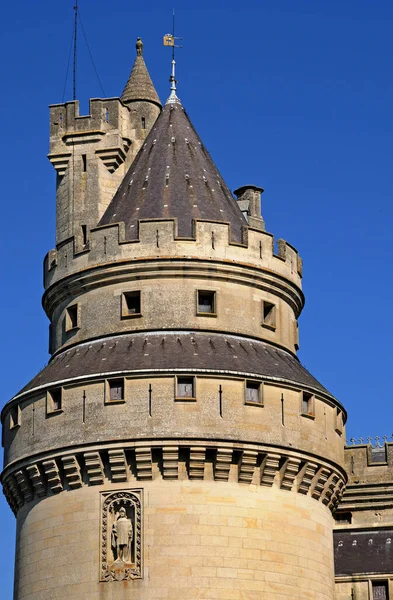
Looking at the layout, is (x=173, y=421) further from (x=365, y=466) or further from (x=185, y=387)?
(x=365, y=466)

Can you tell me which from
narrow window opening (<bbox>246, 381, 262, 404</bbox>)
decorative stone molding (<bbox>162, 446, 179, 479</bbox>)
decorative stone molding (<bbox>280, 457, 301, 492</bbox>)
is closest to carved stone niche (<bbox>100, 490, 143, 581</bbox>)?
decorative stone molding (<bbox>162, 446, 179, 479</bbox>)

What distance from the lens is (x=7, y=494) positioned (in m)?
42.7

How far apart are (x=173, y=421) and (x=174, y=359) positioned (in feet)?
6.17

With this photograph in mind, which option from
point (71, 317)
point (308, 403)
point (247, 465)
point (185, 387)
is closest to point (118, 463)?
point (185, 387)

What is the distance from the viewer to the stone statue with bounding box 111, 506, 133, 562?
3856 cm

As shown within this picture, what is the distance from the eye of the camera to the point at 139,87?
51469 mm

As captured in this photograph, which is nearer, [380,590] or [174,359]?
[174,359]

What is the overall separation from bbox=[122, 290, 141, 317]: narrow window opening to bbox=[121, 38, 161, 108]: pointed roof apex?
421 inches

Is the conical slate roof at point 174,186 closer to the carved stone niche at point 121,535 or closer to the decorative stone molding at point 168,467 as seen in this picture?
the decorative stone molding at point 168,467

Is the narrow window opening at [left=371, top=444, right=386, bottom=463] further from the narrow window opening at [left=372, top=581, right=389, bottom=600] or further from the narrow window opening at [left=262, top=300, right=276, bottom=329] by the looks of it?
the narrow window opening at [left=262, top=300, right=276, bottom=329]

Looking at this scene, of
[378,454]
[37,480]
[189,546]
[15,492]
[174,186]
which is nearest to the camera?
[189,546]

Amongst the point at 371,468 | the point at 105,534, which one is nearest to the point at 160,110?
the point at 371,468

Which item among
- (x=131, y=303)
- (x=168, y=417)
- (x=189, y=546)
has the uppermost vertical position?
(x=131, y=303)

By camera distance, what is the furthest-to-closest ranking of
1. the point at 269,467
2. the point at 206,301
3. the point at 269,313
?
the point at 269,313 < the point at 206,301 < the point at 269,467
